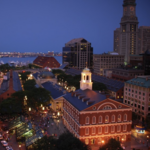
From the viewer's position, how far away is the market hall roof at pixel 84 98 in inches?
1825

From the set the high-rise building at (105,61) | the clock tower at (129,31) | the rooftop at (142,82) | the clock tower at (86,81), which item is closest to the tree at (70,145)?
the clock tower at (86,81)

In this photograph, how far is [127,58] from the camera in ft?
612

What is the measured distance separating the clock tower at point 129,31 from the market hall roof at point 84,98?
13435 cm

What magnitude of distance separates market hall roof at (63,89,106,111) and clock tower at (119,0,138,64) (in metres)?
134

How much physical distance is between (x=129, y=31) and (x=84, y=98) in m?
146

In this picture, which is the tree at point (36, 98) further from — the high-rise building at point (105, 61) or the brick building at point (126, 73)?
the high-rise building at point (105, 61)

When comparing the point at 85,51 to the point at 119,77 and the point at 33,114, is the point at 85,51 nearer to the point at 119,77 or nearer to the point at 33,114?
the point at 119,77

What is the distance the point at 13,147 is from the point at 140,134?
93.2ft

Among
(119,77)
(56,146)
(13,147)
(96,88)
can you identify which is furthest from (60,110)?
(119,77)

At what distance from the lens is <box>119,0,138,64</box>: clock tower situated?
183 meters

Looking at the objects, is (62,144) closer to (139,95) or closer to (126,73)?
(139,95)

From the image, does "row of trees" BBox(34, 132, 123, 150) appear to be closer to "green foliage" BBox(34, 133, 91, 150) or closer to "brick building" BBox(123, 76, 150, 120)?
"green foliage" BBox(34, 133, 91, 150)

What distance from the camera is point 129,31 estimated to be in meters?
182

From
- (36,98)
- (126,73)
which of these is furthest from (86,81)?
(126,73)
